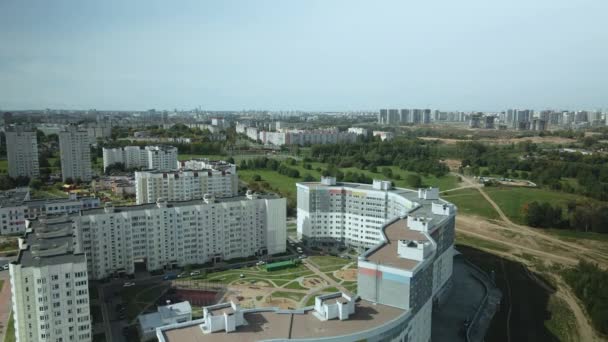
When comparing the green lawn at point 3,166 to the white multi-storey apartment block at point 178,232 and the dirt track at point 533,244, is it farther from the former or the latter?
the dirt track at point 533,244

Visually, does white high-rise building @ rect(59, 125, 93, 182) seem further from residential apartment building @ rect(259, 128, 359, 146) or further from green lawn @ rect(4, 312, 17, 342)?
residential apartment building @ rect(259, 128, 359, 146)

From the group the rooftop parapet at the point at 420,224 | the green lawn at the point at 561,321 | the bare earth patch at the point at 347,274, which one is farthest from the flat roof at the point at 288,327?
the bare earth patch at the point at 347,274

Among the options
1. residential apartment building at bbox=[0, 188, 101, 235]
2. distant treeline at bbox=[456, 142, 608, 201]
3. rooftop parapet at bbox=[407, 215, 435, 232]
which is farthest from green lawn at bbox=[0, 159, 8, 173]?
distant treeline at bbox=[456, 142, 608, 201]

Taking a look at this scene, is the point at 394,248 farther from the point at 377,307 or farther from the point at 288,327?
the point at 288,327

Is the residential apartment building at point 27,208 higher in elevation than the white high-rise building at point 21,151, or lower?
lower

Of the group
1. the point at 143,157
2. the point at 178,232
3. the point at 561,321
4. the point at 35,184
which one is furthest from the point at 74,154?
the point at 561,321
